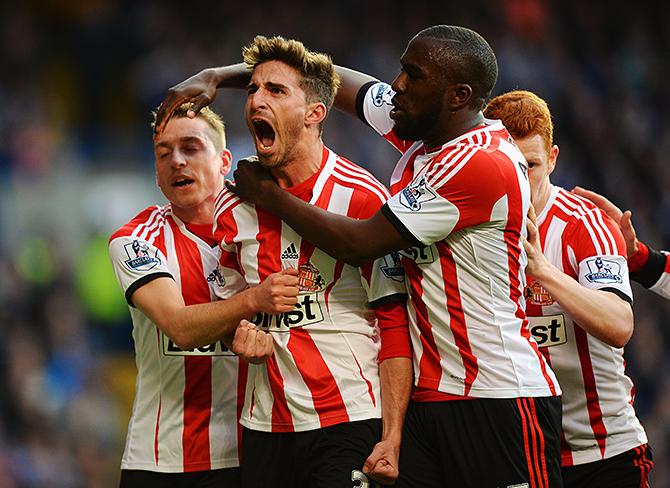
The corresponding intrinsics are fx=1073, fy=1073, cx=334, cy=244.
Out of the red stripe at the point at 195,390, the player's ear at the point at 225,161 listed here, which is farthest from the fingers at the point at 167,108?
the red stripe at the point at 195,390

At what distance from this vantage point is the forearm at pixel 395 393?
396 centimetres

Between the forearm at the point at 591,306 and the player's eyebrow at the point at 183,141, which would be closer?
the forearm at the point at 591,306

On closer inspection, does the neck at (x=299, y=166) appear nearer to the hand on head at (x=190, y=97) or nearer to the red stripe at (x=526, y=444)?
the hand on head at (x=190, y=97)

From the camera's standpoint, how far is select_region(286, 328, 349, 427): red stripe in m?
4.01

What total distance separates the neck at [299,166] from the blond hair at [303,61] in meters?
0.19

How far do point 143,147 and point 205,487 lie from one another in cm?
878

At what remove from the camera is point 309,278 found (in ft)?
13.6

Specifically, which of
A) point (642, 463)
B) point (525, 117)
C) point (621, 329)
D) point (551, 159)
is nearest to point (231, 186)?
point (525, 117)

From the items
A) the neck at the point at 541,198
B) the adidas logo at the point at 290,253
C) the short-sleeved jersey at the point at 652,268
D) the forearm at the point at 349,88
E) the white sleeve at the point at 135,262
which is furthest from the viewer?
the short-sleeved jersey at the point at 652,268

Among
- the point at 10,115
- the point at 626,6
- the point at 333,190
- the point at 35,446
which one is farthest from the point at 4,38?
the point at 333,190

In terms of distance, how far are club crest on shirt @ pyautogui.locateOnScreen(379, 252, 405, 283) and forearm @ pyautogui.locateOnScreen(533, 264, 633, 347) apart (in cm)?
52

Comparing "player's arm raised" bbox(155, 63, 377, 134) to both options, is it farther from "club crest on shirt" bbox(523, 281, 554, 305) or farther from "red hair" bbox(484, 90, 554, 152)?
"club crest on shirt" bbox(523, 281, 554, 305)

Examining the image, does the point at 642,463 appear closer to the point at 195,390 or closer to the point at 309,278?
the point at 309,278

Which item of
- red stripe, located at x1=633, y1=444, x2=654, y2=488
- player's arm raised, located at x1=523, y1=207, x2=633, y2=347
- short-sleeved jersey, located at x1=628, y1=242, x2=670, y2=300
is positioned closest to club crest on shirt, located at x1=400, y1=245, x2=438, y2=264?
player's arm raised, located at x1=523, y1=207, x2=633, y2=347
